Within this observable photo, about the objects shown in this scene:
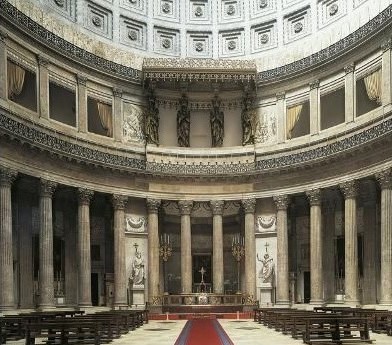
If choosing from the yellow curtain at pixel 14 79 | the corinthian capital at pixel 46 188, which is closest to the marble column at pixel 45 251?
the corinthian capital at pixel 46 188

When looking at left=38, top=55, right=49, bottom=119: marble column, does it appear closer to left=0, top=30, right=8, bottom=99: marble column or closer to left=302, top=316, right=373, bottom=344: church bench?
left=0, top=30, right=8, bottom=99: marble column

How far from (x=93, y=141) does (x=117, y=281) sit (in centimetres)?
1081

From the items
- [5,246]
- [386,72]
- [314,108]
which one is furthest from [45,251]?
[386,72]

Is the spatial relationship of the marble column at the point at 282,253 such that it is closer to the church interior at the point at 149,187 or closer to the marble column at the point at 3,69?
the church interior at the point at 149,187

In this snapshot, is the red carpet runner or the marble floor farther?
the marble floor

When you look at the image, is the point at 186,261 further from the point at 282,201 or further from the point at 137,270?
the point at 282,201

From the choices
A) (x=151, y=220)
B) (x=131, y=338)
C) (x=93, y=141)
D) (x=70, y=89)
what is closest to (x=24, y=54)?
(x=70, y=89)

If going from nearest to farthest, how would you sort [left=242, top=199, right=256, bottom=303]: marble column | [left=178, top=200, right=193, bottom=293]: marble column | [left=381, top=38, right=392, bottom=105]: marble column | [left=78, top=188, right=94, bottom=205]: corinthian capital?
[left=381, top=38, right=392, bottom=105]: marble column < [left=78, top=188, right=94, bottom=205]: corinthian capital < [left=178, top=200, right=193, bottom=293]: marble column < [left=242, top=199, right=256, bottom=303]: marble column

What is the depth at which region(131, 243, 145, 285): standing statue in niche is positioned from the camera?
159 ft

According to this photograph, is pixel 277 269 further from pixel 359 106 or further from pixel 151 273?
pixel 359 106

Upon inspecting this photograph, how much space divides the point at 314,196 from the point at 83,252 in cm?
1736

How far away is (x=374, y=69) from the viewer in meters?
42.5

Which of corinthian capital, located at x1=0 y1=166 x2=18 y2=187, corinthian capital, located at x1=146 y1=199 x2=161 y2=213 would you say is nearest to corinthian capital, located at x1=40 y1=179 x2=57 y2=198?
corinthian capital, located at x1=0 y1=166 x2=18 y2=187

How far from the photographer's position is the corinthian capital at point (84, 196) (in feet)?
145
